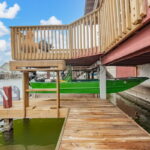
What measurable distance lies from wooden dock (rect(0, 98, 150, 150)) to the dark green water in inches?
26.5

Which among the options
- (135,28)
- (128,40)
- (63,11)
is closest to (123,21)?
(128,40)

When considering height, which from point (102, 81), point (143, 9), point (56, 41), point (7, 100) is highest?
point (56, 41)

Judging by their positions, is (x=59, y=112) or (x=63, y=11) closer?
(x=59, y=112)

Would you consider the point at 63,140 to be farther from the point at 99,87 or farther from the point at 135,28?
the point at 99,87

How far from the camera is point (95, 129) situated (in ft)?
10.7

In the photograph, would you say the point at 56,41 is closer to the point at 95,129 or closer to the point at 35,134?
the point at 35,134

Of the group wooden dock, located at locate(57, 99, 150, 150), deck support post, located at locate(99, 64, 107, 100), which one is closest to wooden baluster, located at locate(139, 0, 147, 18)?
wooden dock, located at locate(57, 99, 150, 150)

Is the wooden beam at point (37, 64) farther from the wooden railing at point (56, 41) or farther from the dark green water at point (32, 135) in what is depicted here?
the dark green water at point (32, 135)

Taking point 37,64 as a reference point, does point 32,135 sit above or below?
below

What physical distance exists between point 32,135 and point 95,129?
8.39 feet

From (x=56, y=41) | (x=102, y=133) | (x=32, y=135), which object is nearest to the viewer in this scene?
(x=102, y=133)

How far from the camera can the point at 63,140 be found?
9.11ft

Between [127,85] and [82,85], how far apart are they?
60.5 inches

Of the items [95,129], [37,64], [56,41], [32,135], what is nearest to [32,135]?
[32,135]
